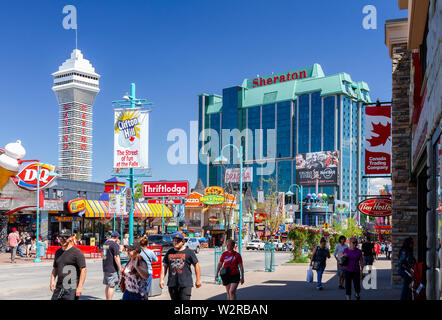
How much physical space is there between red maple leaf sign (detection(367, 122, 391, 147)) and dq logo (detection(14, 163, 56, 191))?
25.5 m

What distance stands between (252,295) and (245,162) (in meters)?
177

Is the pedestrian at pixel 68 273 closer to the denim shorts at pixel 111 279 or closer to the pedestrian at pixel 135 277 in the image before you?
the pedestrian at pixel 135 277

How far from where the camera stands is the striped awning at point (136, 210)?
4606 centimetres

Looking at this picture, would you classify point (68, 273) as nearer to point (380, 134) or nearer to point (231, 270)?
point (231, 270)

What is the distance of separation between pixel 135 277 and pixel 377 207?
14085 millimetres

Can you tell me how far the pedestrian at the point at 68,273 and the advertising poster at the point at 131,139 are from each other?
1107 cm

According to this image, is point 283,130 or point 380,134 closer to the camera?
point 380,134

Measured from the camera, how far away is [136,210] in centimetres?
5381

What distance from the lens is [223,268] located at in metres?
12.2

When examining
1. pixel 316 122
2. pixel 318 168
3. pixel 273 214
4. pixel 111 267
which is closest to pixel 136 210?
pixel 273 214

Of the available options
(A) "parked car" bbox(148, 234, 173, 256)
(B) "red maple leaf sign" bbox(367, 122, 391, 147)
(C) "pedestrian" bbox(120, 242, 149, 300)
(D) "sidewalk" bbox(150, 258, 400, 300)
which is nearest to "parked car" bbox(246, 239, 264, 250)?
(A) "parked car" bbox(148, 234, 173, 256)

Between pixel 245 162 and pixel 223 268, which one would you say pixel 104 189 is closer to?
pixel 223 268

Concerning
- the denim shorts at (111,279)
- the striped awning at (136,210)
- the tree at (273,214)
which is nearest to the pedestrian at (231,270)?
the denim shorts at (111,279)

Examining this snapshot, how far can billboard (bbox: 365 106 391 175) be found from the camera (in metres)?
20.3
